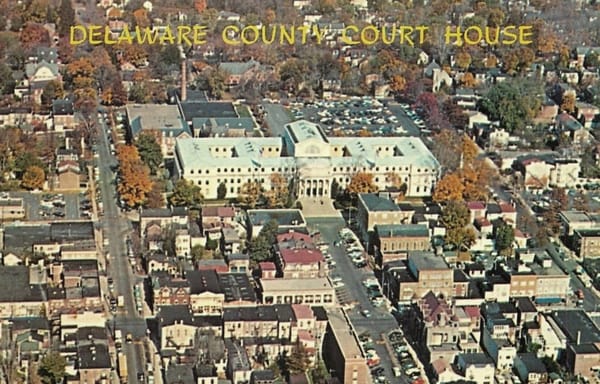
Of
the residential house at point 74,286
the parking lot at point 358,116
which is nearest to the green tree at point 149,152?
the parking lot at point 358,116

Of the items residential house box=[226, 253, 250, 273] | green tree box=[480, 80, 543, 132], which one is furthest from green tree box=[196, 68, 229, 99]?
residential house box=[226, 253, 250, 273]

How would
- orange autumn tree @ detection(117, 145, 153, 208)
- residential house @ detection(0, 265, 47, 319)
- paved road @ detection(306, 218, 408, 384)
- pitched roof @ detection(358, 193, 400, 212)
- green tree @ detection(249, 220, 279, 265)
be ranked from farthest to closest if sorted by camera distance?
orange autumn tree @ detection(117, 145, 153, 208) < pitched roof @ detection(358, 193, 400, 212) < green tree @ detection(249, 220, 279, 265) < residential house @ detection(0, 265, 47, 319) < paved road @ detection(306, 218, 408, 384)

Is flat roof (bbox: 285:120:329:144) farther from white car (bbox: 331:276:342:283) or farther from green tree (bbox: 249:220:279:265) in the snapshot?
white car (bbox: 331:276:342:283)

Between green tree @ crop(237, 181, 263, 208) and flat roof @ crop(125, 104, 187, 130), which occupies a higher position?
flat roof @ crop(125, 104, 187, 130)

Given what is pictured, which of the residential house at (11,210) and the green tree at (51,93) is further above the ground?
the green tree at (51,93)

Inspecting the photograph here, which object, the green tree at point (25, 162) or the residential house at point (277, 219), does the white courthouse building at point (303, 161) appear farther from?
the green tree at point (25, 162)

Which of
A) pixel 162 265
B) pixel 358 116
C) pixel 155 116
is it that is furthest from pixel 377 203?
pixel 358 116

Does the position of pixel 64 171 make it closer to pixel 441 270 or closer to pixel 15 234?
pixel 15 234
